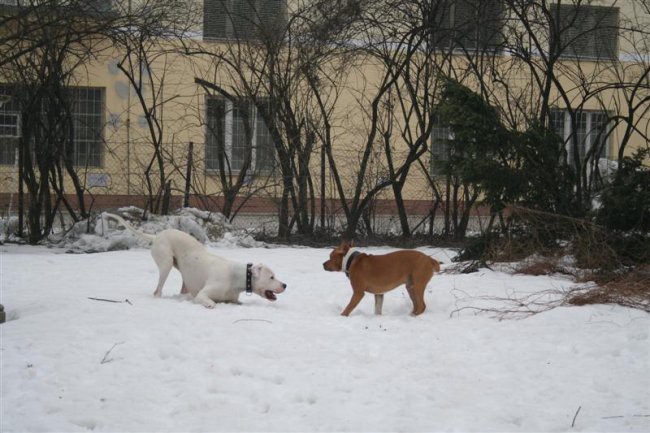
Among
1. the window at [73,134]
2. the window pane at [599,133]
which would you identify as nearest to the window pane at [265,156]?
the window at [73,134]

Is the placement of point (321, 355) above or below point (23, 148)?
below

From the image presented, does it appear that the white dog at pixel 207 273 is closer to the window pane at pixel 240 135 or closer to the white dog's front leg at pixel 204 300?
the white dog's front leg at pixel 204 300

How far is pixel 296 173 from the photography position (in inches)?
539

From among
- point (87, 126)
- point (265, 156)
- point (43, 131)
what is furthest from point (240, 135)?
point (43, 131)

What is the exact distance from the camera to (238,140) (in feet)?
48.8

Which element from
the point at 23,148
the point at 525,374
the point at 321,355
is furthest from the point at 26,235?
the point at 525,374

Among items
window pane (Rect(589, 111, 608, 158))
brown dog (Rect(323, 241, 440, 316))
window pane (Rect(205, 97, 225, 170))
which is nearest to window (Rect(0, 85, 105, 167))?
window pane (Rect(205, 97, 225, 170))

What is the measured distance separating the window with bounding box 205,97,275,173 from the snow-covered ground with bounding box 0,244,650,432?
6.51 meters

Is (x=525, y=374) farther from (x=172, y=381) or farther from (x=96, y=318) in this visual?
(x=96, y=318)

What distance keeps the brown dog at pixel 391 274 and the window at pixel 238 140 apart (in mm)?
6812

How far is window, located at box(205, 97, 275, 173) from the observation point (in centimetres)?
1378

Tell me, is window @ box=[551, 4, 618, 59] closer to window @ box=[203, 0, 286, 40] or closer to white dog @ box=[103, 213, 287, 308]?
window @ box=[203, 0, 286, 40]

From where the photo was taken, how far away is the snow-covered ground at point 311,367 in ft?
13.8

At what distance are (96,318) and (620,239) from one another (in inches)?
230
